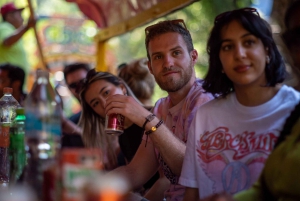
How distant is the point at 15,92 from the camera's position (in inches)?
155

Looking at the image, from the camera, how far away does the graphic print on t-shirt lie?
1.66 meters

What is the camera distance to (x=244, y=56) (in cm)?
171

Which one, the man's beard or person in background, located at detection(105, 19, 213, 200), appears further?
the man's beard

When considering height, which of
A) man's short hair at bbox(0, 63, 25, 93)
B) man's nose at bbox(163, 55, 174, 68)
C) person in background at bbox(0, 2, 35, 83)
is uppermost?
person in background at bbox(0, 2, 35, 83)

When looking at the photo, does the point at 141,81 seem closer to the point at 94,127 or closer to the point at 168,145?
the point at 94,127

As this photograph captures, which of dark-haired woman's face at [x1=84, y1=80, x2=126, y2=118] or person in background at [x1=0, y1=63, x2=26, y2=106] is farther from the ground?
person in background at [x1=0, y1=63, x2=26, y2=106]

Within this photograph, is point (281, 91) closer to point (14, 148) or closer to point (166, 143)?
point (166, 143)

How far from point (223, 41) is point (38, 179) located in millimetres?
856

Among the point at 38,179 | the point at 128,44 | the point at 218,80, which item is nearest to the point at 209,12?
the point at 128,44

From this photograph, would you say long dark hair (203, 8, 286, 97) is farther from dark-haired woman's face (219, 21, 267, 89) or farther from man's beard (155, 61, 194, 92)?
man's beard (155, 61, 194, 92)

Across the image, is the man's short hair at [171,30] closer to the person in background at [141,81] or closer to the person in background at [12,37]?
the person in background at [141,81]

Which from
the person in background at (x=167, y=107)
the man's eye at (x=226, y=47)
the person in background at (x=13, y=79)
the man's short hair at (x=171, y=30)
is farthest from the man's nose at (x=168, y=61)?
the person in background at (x=13, y=79)

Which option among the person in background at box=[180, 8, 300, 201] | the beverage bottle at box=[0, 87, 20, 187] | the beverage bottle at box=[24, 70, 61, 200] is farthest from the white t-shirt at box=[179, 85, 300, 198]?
the beverage bottle at box=[0, 87, 20, 187]

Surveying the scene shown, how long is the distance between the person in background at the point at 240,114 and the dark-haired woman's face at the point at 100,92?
1.35 metres
